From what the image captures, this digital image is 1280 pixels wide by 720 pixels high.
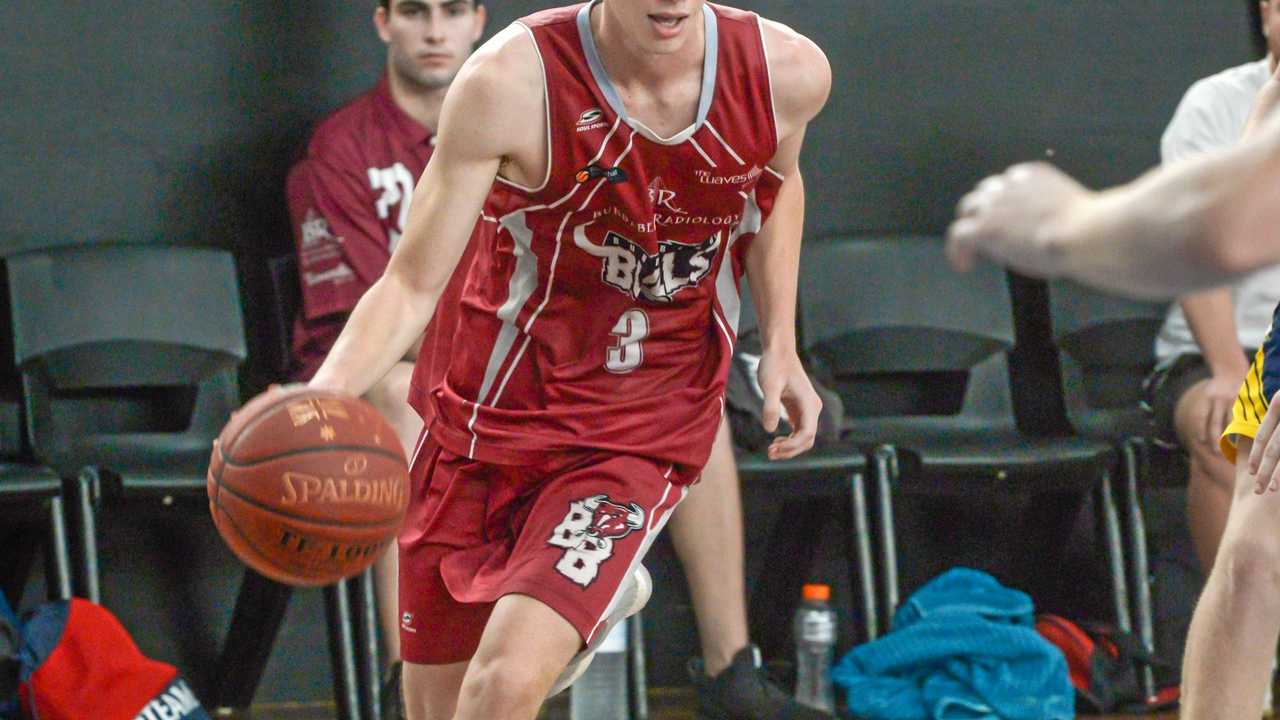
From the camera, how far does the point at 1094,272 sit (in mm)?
1604

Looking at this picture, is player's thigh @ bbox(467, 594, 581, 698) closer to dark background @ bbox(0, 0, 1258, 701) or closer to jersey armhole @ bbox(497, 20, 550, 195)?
jersey armhole @ bbox(497, 20, 550, 195)

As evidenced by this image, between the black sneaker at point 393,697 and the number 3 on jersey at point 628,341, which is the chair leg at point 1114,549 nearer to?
the black sneaker at point 393,697

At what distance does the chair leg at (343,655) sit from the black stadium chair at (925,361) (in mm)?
1507

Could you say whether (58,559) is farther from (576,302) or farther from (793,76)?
(793,76)

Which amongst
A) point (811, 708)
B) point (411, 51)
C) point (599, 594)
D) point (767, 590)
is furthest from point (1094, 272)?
point (767, 590)

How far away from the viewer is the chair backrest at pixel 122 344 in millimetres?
4781

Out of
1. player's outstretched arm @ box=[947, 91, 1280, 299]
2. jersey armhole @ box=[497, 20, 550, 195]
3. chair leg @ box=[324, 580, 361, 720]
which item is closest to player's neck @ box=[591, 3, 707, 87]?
jersey armhole @ box=[497, 20, 550, 195]

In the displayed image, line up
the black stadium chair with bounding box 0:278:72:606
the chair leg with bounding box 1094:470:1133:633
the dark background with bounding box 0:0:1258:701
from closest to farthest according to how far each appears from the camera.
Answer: the black stadium chair with bounding box 0:278:72:606, the chair leg with bounding box 1094:470:1133:633, the dark background with bounding box 0:0:1258:701

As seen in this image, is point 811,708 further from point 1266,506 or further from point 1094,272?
point 1094,272

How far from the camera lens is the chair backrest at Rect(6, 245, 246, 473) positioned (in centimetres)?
478

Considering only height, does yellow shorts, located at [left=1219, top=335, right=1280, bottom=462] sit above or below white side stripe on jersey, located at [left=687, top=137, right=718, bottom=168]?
below

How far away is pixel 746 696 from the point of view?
4.46m

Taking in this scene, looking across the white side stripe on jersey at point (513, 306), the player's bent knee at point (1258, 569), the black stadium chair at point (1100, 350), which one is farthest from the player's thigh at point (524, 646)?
the black stadium chair at point (1100, 350)

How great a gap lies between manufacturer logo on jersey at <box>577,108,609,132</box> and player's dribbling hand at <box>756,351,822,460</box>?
567 millimetres
